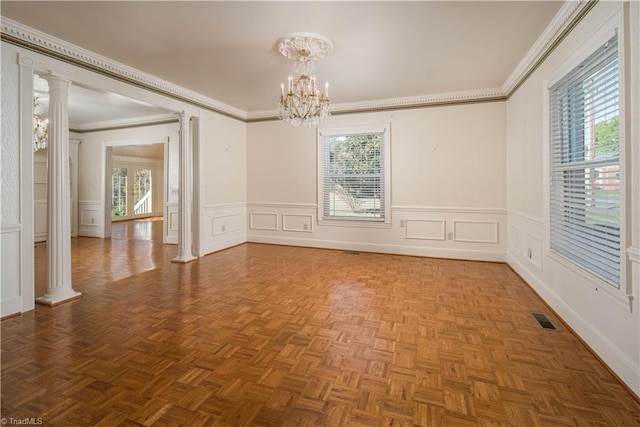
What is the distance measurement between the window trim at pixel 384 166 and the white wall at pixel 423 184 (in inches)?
3.0

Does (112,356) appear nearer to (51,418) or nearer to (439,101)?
(51,418)

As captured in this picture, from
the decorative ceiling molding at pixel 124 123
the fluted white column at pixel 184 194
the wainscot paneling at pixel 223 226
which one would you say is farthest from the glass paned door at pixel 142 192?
the fluted white column at pixel 184 194

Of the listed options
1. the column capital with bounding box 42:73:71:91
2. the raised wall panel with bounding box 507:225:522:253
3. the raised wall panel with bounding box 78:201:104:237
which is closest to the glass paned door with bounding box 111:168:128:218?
the raised wall panel with bounding box 78:201:104:237

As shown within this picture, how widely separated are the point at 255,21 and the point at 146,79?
2.21 meters

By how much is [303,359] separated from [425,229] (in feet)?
12.7

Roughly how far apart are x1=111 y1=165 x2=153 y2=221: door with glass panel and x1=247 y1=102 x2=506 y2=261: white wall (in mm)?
7903

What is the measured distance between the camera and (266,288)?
373 cm

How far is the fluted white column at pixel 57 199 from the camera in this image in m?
3.32

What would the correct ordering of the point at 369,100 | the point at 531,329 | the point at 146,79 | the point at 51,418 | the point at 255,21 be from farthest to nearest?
the point at 369,100
the point at 146,79
the point at 255,21
the point at 531,329
the point at 51,418

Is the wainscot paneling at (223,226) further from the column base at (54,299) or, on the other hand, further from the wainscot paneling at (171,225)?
A: the column base at (54,299)

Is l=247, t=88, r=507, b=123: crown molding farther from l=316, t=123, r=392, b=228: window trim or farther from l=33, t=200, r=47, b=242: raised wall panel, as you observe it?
l=33, t=200, r=47, b=242: raised wall panel

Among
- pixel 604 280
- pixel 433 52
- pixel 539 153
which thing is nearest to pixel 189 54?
pixel 433 52

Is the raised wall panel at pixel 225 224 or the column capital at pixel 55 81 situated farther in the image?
the raised wall panel at pixel 225 224

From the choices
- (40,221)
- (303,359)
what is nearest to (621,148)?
(303,359)
